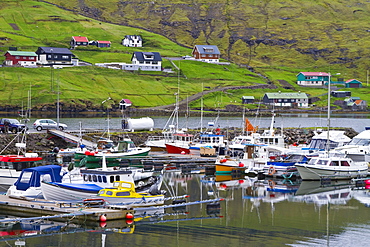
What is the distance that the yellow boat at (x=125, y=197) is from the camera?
42.4 m

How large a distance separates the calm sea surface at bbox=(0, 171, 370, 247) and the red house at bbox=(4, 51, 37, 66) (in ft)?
501

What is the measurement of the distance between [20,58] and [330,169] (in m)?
154

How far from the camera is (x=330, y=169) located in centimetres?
6031

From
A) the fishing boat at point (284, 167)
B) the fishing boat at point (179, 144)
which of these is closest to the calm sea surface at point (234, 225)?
the fishing boat at point (284, 167)

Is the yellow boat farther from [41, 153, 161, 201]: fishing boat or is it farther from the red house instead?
the red house

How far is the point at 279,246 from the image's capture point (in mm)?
35312

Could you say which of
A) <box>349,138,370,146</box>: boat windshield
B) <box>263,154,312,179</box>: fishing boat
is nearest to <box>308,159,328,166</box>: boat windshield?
<box>263,154,312,179</box>: fishing boat

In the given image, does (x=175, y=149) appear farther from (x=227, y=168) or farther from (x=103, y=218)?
(x=103, y=218)

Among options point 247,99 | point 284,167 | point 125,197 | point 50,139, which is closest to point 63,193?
point 125,197

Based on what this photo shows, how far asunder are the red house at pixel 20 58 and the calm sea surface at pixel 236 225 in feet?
501

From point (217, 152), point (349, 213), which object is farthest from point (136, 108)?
point (349, 213)

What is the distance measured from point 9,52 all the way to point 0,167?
149560 mm

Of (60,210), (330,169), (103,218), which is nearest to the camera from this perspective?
A: (103,218)

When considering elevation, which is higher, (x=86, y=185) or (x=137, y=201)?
(x=86, y=185)
